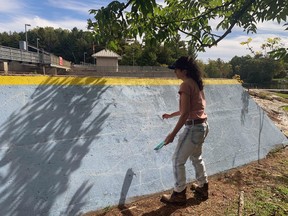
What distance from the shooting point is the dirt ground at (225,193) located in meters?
3.53

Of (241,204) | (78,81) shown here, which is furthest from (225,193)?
(78,81)

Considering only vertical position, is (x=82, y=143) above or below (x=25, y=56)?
below

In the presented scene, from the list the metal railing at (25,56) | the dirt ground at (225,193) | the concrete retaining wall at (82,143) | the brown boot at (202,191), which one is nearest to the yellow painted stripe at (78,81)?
the concrete retaining wall at (82,143)

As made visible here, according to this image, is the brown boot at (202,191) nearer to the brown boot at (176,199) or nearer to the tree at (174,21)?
the brown boot at (176,199)

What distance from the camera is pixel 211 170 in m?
4.82

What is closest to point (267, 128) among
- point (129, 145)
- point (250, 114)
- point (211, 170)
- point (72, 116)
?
point (250, 114)

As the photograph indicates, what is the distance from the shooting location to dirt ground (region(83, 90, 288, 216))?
3.53m

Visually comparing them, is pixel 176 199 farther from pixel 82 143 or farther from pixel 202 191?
pixel 82 143

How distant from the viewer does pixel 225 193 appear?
4188 mm

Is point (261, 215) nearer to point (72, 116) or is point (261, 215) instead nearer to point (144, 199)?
point (144, 199)

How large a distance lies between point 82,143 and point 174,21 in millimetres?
2264

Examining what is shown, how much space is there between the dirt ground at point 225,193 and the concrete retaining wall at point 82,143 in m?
0.16

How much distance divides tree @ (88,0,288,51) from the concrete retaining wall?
73 centimetres

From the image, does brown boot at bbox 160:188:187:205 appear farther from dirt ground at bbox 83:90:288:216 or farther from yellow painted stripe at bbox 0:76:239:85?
yellow painted stripe at bbox 0:76:239:85
